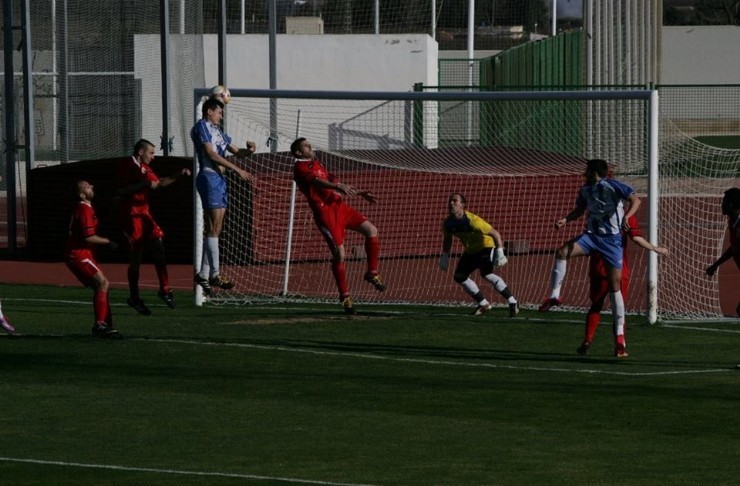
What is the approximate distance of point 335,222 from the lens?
16.8m

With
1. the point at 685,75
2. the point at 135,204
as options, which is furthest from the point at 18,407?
the point at 685,75

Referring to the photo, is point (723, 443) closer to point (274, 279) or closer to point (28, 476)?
point (28, 476)

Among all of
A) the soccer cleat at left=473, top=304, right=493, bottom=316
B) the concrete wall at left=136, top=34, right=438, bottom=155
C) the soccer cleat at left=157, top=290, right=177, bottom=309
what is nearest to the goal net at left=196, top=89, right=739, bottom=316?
the soccer cleat at left=473, top=304, right=493, bottom=316

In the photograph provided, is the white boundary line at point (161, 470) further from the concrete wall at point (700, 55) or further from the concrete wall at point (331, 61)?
the concrete wall at point (700, 55)

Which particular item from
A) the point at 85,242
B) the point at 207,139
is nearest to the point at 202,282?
the point at 207,139

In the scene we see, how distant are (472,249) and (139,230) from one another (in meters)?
3.80

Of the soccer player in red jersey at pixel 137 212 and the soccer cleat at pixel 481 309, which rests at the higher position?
the soccer player in red jersey at pixel 137 212

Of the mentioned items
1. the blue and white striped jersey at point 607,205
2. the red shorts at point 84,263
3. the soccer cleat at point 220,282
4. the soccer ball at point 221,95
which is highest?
the soccer ball at point 221,95

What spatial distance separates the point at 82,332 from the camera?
15211mm

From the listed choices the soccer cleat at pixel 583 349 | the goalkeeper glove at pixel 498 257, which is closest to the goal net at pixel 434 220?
the goalkeeper glove at pixel 498 257

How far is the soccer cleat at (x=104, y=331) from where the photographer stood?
1441cm

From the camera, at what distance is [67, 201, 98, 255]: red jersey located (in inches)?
550

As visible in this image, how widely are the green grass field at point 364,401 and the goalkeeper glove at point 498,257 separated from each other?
2.14 feet

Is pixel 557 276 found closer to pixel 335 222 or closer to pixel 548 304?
pixel 548 304
